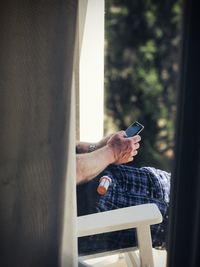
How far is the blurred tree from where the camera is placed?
3.62 m

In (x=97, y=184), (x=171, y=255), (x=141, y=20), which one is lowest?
(x=171, y=255)

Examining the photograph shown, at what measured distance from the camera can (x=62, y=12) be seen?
0.95 metres

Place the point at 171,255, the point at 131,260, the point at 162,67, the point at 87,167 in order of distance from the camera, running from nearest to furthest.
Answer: the point at 171,255 → the point at 87,167 → the point at 131,260 → the point at 162,67

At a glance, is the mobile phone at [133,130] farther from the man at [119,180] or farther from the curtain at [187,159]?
the curtain at [187,159]

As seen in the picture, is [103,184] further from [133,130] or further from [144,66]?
[144,66]

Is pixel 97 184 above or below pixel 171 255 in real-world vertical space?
above

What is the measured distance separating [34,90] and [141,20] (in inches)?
118

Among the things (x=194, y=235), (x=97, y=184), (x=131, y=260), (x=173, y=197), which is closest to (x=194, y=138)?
(x=173, y=197)

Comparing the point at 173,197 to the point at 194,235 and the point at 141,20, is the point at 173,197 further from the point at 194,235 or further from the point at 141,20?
the point at 141,20

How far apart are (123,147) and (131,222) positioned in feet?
0.81

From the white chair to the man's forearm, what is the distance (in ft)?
0.43

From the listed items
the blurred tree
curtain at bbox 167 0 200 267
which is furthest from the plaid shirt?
the blurred tree

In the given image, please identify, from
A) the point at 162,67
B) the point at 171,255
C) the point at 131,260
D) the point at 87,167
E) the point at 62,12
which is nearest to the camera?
the point at 62,12

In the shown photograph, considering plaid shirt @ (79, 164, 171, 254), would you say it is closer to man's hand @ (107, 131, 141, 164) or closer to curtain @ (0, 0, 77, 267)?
man's hand @ (107, 131, 141, 164)
